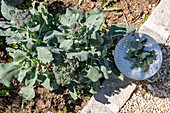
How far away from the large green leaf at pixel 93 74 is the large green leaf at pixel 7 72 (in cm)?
105

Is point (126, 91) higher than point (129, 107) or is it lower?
higher

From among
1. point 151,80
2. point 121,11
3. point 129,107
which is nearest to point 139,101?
point 129,107

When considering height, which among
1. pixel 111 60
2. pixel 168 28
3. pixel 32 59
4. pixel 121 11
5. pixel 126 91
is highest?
pixel 121 11

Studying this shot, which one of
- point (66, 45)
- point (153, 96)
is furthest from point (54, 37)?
point (153, 96)

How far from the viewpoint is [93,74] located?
2.49m

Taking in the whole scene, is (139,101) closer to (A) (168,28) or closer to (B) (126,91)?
(B) (126,91)

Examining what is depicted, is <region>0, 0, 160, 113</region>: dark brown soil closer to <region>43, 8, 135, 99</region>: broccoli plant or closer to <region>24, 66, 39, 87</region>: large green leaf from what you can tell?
<region>43, 8, 135, 99</region>: broccoli plant

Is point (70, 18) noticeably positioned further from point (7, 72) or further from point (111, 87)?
point (111, 87)

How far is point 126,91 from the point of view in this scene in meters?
3.16

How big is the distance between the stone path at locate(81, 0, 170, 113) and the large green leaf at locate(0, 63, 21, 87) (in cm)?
136

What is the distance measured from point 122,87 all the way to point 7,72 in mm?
1974

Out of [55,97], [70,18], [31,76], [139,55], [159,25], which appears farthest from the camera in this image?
[159,25]

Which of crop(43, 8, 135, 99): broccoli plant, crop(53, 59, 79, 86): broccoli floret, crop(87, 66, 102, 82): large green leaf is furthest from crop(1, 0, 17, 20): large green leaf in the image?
crop(87, 66, 102, 82): large green leaf

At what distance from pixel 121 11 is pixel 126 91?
1614mm
